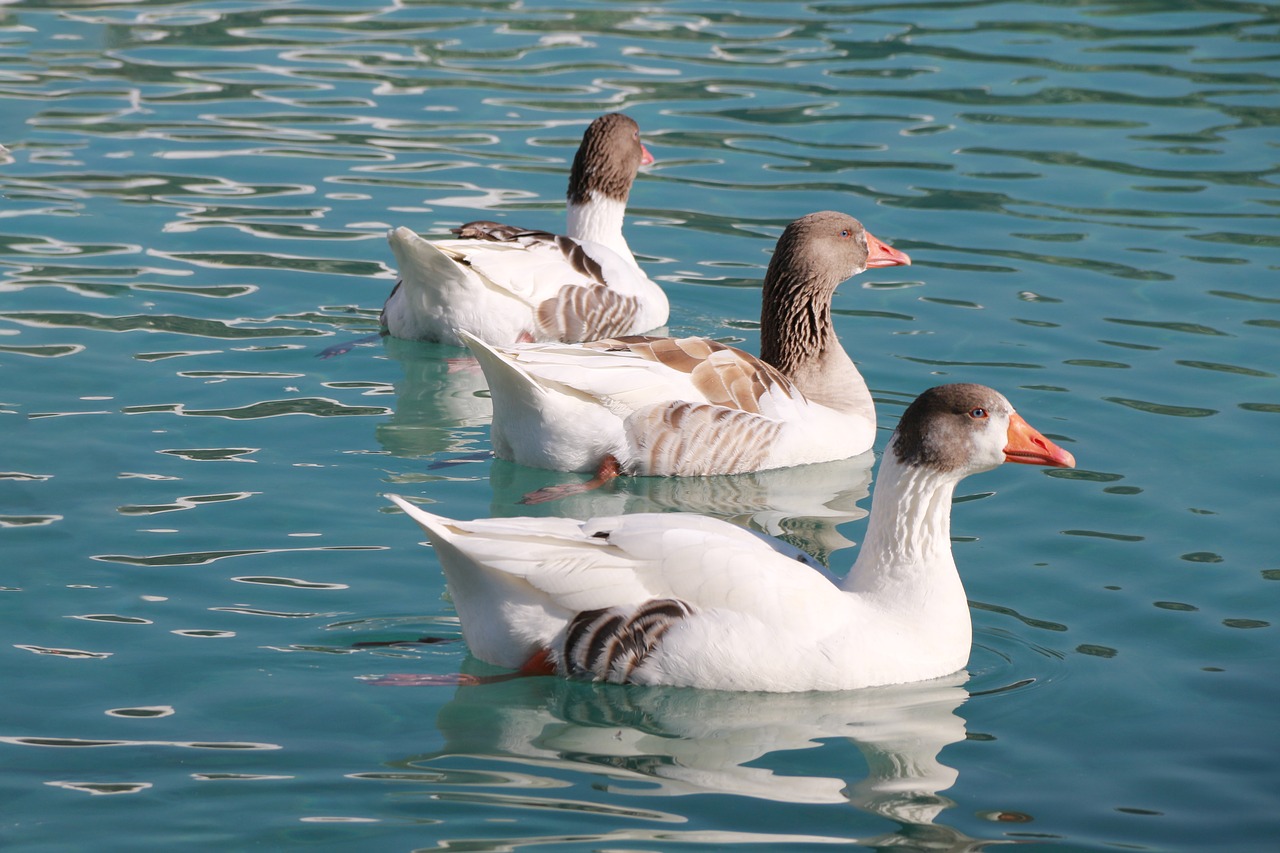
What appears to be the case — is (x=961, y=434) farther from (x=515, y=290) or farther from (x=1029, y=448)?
(x=515, y=290)

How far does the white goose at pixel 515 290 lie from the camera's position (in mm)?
11773

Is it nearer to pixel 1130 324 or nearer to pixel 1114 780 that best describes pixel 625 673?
pixel 1114 780

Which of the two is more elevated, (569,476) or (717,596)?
(717,596)


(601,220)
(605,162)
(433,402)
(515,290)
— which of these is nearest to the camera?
(433,402)

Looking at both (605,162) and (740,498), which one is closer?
(740,498)

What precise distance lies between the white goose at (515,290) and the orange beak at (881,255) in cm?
196

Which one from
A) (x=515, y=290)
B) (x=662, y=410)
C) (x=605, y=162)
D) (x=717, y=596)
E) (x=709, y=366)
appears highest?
(x=605, y=162)

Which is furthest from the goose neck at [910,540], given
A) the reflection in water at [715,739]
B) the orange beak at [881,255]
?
the orange beak at [881,255]

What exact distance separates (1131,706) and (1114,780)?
0.68 metres

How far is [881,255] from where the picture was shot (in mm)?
11406

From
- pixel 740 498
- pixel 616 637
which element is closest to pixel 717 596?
pixel 616 637

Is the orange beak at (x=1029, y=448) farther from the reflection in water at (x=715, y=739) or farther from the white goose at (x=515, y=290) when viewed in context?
the white goose at (x=515, y=290)

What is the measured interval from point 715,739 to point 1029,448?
1969mm

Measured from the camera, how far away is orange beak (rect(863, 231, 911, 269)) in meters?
11.3
